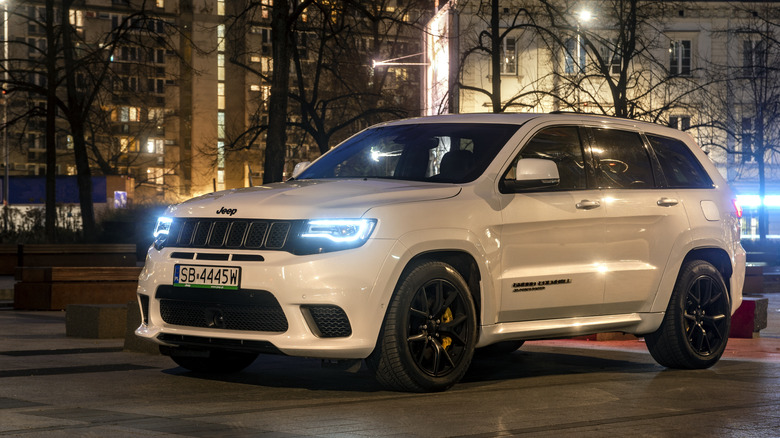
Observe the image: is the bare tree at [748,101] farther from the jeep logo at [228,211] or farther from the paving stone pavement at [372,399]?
the jeep logo at [228,211]

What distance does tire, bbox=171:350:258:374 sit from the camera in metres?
9.18

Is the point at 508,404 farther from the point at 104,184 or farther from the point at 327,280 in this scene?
the point at 104,184

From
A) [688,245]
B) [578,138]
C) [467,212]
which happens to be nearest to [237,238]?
[467,212]

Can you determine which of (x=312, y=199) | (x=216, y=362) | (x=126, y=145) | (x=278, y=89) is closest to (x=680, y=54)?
(x=278, y=89)

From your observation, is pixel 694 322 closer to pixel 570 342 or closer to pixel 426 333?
pixel 570 342

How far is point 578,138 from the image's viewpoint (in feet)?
31.6

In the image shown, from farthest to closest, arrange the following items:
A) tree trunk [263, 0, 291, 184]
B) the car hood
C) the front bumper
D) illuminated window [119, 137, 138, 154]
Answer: illuminated window [119, 137, 138, 154]
tree trunk [263, 0, 291, 184]
the car hood
the front bumper

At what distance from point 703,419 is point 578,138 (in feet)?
9.57

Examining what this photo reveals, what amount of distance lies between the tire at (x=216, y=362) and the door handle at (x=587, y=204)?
99.0 inches

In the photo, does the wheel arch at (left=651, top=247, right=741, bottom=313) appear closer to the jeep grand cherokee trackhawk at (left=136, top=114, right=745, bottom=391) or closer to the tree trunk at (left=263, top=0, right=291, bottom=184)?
the jeep grand cherokee trackhawk at (left=136, top=114, right=745, bottom=391)

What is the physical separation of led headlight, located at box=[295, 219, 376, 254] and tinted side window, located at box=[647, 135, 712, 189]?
3.29 m

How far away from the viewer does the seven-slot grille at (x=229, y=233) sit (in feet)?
26.1

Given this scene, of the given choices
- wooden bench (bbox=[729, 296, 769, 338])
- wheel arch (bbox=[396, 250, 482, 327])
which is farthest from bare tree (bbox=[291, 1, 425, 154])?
wheel arch (bbox=[396, 250, 482, 327])

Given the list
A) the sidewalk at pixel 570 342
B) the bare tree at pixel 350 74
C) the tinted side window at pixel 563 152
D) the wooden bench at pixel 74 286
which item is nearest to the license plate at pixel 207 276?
the tinted side window at pixel 563 152
